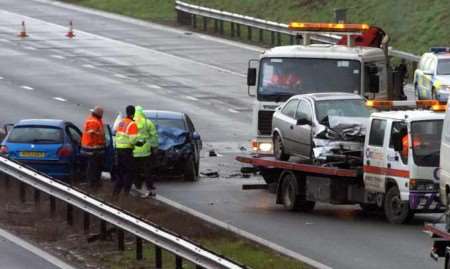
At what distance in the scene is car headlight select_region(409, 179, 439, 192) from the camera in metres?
21.4

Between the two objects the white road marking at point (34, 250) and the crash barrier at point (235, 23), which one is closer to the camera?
the white road marking at point (34, 250)

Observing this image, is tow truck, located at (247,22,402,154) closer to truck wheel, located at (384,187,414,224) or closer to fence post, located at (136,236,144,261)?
truck wheel, located at (384,187,414,224)

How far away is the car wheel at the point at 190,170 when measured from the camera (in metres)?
28.3

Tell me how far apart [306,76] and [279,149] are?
230 centimetres

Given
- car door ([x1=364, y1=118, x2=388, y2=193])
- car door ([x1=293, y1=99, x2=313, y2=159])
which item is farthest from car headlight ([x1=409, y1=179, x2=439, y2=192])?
car door ([x1=293, y1=99, x2=313, y2=159])

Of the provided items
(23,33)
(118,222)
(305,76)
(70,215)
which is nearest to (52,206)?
(70,215)

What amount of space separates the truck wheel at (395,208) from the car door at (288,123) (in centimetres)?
314

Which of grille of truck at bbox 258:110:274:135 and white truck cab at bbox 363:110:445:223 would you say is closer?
white truck cab at bbox 363:110:445:223

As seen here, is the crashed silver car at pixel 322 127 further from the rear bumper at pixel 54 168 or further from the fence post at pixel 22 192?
the fence post at pixel 22 192

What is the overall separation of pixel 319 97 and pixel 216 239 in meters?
5.52

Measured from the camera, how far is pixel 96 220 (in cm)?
2202

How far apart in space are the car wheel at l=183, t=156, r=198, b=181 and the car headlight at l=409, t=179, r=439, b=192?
759 centimetres

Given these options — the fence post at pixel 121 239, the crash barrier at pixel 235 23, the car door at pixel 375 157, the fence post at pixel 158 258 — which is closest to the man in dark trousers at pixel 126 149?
A: the car door at pixel 375 157

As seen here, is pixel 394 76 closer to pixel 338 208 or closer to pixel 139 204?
pixel 338 208
